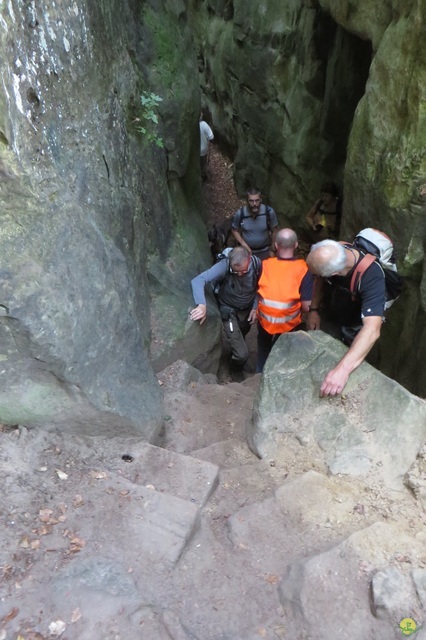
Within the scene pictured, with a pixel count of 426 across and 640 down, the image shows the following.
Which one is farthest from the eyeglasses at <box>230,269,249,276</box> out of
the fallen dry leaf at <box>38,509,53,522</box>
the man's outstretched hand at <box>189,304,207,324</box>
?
the fallen dry leaf at <box>38,509,53,522</box>

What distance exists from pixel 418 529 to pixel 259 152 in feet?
35.2

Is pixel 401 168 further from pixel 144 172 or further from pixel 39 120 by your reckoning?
pixel 39 120

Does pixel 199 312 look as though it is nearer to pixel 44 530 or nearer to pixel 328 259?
pixel 328 259

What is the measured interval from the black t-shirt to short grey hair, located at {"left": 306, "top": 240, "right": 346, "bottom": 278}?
0.62ft

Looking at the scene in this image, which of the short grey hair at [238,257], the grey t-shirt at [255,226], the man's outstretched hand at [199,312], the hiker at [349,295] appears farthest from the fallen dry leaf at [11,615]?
the grey t-shirt at [255,226]

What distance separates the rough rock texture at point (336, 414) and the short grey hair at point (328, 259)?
1.59 feet

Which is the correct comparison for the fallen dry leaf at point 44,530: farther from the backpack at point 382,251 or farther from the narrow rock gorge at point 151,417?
the backpack at point 382,251

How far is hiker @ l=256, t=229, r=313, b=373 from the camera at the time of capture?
5.34 metres

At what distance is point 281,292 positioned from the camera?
537cm

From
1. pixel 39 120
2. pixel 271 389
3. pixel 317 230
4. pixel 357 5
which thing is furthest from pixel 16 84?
pixel 317 230

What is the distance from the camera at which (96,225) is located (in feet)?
13.1

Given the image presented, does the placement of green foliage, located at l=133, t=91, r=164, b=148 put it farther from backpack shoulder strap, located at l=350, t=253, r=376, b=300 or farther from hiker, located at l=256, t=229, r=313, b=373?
backpack shoulder strap, located at l=350, t=253, r=376, b=300

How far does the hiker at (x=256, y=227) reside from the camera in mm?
7730

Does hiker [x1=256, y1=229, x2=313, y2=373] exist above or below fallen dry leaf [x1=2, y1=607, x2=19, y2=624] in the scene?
below
